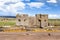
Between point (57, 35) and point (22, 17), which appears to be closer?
point (57, 35)

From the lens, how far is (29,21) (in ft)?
65.6

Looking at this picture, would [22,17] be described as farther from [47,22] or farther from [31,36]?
[31,36]

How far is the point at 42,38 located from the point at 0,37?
47 centimetres

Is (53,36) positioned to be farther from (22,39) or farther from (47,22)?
(47,22)

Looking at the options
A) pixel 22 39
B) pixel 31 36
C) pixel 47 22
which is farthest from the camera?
pixel 47 22

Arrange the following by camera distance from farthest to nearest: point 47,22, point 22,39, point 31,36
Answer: point 47,22 → point 31,36 → point 22,39

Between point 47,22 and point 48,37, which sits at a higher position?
point 48,37

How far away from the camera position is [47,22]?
54.6 ft

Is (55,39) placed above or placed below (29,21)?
above

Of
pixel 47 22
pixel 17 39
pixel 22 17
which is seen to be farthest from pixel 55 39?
pixel 22 17

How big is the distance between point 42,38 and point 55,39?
0.14 metres

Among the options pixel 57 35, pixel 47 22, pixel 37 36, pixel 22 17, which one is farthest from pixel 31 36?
pixel 22 17

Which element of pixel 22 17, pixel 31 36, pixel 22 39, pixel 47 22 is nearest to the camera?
pixel 22 39

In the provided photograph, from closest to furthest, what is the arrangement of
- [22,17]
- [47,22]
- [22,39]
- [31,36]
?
[22,39], [31,36], [47,22], [22,17]
